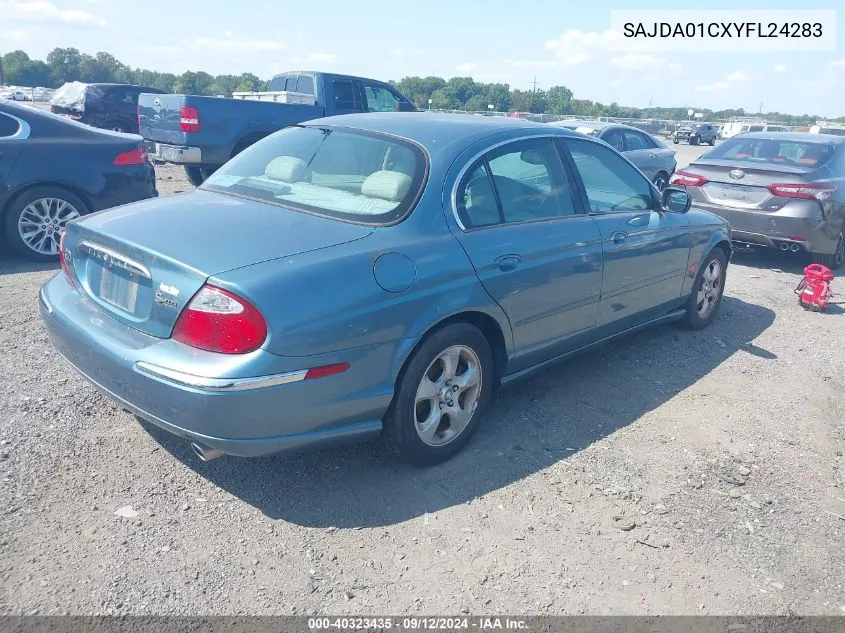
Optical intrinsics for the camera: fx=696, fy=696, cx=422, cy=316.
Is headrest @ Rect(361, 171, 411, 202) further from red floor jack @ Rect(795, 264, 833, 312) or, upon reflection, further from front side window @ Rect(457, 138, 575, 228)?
red floor jack @ Rect(795, 264, 833, 312)

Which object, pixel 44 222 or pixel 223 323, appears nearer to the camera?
pixel 223 323

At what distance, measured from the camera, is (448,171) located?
3.54m

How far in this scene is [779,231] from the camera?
7770 mm

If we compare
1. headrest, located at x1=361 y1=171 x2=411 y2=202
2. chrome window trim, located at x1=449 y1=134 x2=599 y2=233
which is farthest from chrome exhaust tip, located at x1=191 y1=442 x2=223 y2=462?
chrome window trim, located at x1=449 y1=134 x2=599 y2=233

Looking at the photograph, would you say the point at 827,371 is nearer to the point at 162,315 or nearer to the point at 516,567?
the point at 516,567

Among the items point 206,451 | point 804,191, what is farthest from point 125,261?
point 804,191

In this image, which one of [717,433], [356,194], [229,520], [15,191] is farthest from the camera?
[15,191]

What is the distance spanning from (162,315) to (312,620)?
1.34m

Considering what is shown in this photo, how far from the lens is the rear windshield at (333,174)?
3434 millimetres

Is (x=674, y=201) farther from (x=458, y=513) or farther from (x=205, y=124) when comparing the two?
(x=205, y=124)

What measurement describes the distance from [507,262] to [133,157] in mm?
5142

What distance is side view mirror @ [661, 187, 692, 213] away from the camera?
512cm

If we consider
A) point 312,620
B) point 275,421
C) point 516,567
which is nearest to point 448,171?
point 275,421

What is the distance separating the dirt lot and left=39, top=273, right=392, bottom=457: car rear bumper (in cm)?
43
